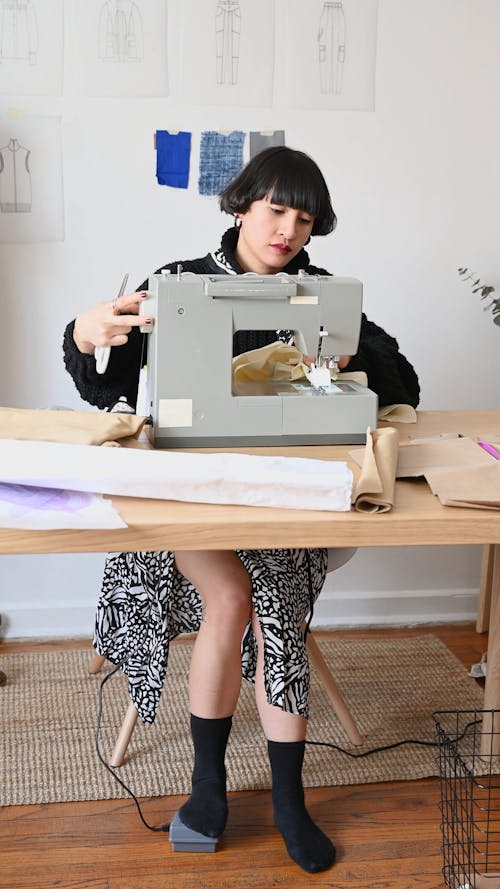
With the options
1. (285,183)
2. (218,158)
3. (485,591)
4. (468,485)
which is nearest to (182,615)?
(468,485)

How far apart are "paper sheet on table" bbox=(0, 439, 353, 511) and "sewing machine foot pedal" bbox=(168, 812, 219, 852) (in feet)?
2.76

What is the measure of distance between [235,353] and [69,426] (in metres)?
0.67

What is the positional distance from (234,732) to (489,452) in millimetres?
1052

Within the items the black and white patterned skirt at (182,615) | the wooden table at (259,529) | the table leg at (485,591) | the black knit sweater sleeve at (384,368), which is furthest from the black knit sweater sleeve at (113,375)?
the table leg at (485,591)

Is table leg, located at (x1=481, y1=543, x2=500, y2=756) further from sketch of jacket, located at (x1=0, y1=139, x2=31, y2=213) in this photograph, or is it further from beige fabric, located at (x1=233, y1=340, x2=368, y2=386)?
sketch of jacket, located at (x1=0, y1=139, x2=31, y2=213)

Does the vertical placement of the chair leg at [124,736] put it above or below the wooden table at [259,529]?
below

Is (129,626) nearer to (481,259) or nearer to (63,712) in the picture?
(63,712)

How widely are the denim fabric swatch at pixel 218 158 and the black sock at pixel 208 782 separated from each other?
1.45 meters

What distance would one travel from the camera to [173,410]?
5.31ft

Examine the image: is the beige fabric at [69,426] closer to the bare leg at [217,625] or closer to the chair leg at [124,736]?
the bare leg at [217,625]

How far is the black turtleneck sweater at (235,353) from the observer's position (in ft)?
6.38

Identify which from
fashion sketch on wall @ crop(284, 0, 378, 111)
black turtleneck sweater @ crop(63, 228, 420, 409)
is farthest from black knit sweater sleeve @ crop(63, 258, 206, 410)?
fashion sketch on wall @ crop(284, 0, 378, 111)

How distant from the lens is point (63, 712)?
239 centimetres

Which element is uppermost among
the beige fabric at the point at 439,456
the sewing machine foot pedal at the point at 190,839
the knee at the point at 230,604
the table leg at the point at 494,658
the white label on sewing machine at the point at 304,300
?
the white label on sewing machine at the point at 304,300
